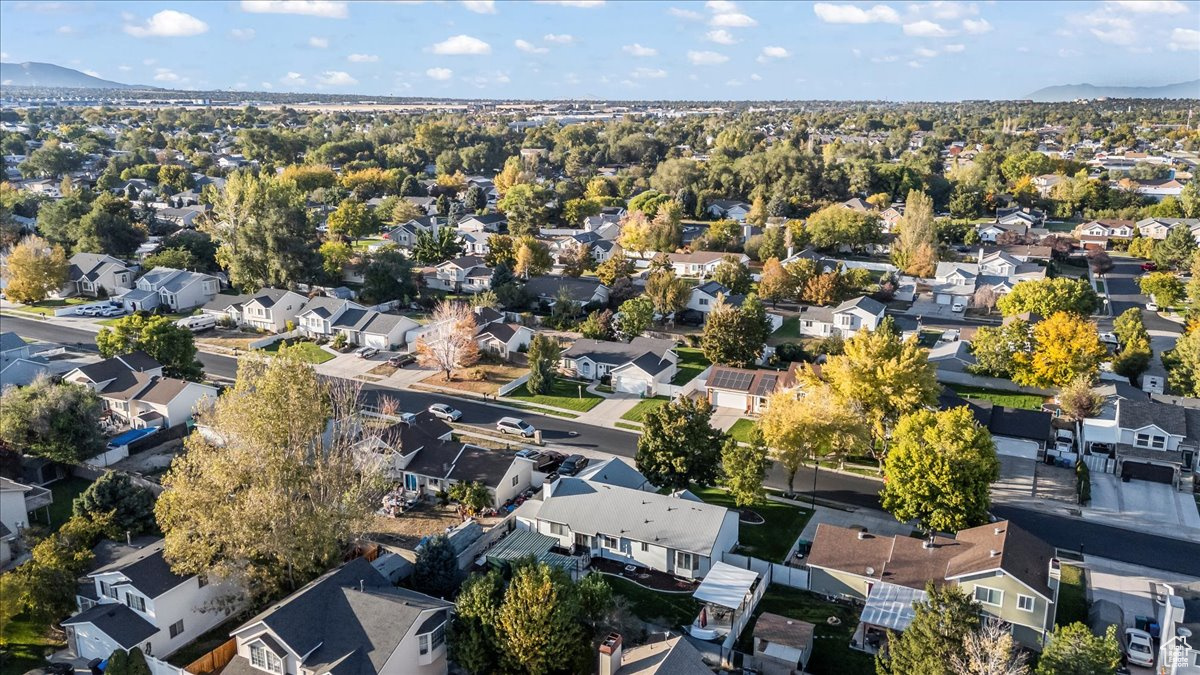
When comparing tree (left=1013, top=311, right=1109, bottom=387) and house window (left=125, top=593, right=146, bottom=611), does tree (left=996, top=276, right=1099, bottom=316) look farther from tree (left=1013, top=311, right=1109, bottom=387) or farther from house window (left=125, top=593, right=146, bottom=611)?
house window (left=125, top=593, right=146, bottom=611)

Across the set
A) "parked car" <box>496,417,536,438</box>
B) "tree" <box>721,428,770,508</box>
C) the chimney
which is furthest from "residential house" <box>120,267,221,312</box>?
the chimney

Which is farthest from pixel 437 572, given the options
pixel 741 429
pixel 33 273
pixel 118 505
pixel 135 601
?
pixel 33 273

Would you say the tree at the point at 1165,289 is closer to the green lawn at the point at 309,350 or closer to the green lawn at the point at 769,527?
the green lawn at the point at 769,527

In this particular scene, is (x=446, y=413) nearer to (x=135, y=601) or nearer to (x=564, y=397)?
(x=564, y=397)

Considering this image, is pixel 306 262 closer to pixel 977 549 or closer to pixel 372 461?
pixel 372 461

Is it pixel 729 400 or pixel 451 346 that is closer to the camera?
pixel 729 400

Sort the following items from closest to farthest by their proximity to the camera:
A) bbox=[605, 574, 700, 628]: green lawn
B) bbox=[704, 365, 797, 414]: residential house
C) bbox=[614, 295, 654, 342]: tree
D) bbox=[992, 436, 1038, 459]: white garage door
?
bbox=[605, 574, 700, 628]: green lawn
bbox=[992, 436, 1038, 459]: white garage door
bbox=[704, 365, 797, 414]: residential house
bbox=[614, 295, 654, 342]: tree

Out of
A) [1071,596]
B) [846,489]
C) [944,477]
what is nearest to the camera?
[1071,596]
